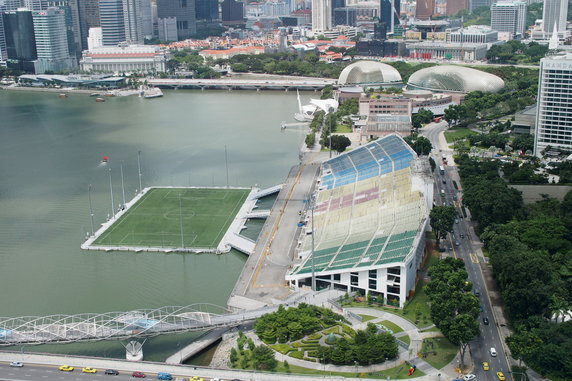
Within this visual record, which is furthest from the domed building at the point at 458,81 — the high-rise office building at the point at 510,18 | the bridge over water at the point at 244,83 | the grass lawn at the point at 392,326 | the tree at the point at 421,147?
the high-rise office building at the point at 510,18

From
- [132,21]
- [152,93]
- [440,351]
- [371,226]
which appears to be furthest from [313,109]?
[132,21]

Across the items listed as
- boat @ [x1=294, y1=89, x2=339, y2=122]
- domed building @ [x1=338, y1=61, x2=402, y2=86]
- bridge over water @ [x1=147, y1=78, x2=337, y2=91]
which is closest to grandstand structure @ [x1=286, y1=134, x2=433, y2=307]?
boat @ [x1=294, y1=89, x2=339, y2=122]

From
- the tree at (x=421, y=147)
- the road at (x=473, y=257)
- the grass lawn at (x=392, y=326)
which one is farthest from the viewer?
the tree at (x=421, y=147)

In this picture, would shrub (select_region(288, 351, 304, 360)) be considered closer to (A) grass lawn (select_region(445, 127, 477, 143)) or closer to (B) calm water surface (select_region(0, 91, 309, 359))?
(B) calm water surface (select_region(0, 91, 309, 359))

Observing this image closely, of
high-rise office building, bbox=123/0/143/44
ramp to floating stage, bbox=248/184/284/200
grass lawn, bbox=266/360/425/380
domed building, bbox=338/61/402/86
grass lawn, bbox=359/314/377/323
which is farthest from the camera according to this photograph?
high-rise office building, bbox=123/0/143/44

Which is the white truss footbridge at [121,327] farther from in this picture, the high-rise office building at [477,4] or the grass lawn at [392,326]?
the high-rise office building at [477,4]

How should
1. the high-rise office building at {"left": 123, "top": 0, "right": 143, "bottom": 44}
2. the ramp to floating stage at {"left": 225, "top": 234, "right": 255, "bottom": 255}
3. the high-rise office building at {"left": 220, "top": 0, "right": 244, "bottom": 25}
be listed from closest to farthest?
the ramp to floating stage at {"left": 225, "top": 234, "right": 255, "bottom": 255} → the high-rise office building at {"left": 123, "top": 0, "right": 143, "bottom": 44} → the high-rise office building at {"left": 220, "top": 0, "right": 244, "bottom": 25}

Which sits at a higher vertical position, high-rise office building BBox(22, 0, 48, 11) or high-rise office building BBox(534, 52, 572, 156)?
high-rise office building BBox(22, 0, 48, 11)
